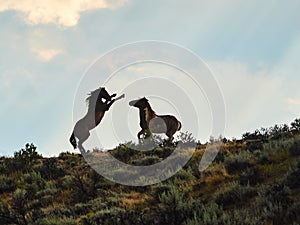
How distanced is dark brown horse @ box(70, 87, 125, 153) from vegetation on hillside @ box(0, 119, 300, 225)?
1.13 m

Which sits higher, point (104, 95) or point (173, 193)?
point (104, 95)

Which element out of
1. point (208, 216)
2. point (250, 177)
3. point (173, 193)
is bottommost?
point (208, 216)

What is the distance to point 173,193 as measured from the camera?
10688 millimetres

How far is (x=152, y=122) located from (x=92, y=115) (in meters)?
2.72

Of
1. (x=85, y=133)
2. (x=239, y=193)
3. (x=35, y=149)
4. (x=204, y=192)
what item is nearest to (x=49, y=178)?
(x=85, y=133)

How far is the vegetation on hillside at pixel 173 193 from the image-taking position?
9.82m

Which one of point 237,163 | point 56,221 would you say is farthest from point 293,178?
point 56,221

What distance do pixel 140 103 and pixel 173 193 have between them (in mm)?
9204

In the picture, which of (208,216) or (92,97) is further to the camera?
(92,97)

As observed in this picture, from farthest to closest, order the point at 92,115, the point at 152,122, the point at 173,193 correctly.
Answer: the point at 152,122, the point at 92,115, the point at 173,193

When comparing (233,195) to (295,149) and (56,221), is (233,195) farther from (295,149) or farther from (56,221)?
(56,221)

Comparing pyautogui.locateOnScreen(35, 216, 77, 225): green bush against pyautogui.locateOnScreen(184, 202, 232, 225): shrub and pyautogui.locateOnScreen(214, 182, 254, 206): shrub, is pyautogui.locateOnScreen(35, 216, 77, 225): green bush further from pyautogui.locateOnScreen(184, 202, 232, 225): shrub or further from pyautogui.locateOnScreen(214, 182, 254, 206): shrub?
pyautogui.locateOnScreen(214, 182, 254, 206): shrub

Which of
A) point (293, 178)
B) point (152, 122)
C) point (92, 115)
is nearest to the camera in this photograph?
point (293, 178)

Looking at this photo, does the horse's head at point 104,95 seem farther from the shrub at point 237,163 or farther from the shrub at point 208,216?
the shrub at point 208,216
